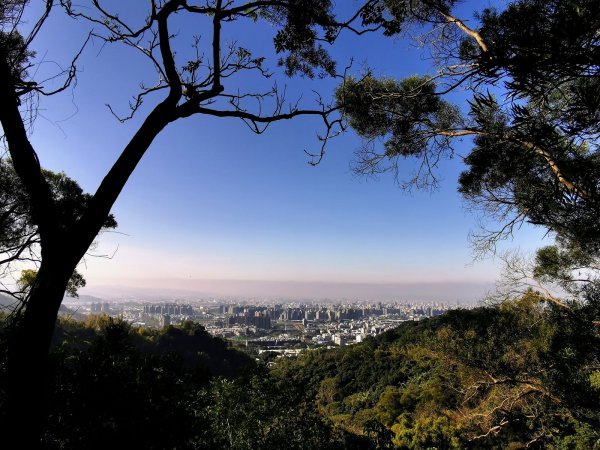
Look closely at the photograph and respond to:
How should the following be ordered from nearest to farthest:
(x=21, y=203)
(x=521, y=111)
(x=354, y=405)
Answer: (x=521, y=111) < (x=21, y=203) < (x=354, y=405)

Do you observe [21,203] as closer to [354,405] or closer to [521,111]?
[521,111]

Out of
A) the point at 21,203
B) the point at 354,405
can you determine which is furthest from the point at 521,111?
the point at 354,405

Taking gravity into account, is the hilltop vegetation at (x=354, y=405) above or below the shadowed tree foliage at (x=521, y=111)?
below

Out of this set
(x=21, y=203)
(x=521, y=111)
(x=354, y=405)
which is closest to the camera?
(x=521, y=111)

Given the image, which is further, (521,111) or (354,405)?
(354,405)

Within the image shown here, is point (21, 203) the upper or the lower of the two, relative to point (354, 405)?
upper

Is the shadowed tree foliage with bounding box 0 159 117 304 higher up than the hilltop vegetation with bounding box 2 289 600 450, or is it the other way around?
the shadowed tree foliage with bounding box 0 159 117 304

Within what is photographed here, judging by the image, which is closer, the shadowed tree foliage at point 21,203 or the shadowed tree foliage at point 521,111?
the shadowed tree foliage at point 521,111

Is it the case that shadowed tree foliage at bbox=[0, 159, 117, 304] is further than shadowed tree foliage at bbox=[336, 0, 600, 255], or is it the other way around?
shadowed tree foliage at bbox=[0, 159, 117, 304]

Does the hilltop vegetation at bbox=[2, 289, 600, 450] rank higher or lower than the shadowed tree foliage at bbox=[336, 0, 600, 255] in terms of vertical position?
lower

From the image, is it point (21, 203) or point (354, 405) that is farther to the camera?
point (354, 405)

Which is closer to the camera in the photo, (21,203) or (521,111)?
(521,111)

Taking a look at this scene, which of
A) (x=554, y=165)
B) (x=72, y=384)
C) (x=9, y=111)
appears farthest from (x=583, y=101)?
(x=72, y=384)
